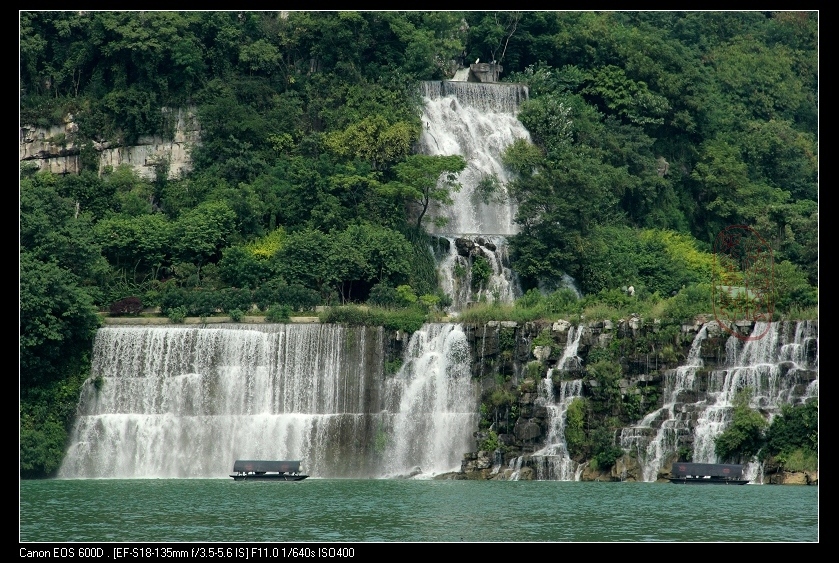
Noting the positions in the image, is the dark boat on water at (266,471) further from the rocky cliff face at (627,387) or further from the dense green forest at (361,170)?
the dense green forest at (361,170)

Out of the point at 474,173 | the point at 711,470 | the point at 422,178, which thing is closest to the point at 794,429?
the point at 711,470

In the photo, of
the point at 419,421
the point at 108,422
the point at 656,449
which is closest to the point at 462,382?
the point at 419,421

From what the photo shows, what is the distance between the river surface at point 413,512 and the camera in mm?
52031

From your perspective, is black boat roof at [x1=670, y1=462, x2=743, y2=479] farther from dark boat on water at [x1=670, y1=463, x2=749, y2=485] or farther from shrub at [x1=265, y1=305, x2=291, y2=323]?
shrub at [x1=265, y1=305, x2=291, y2=323]

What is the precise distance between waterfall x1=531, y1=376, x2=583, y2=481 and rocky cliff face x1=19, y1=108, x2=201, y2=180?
81.4ft

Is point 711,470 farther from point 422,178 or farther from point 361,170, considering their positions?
point 361,170

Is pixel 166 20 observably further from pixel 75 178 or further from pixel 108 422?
pixel 108 422

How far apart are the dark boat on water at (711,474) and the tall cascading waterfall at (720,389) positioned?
1641 mm

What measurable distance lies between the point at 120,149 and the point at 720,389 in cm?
3249

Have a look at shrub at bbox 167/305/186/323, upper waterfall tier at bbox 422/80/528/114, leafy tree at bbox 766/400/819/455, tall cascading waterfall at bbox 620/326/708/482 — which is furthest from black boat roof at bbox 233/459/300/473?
upper waterfall tier at bbox 422/80/528/114

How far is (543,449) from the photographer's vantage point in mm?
72250

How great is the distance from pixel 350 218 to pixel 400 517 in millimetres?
30784

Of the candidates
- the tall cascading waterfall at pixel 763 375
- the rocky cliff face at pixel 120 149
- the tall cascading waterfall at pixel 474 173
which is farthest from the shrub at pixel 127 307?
the tall cascading waterfall at pixel 763 375

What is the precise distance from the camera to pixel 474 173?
90625 mm
